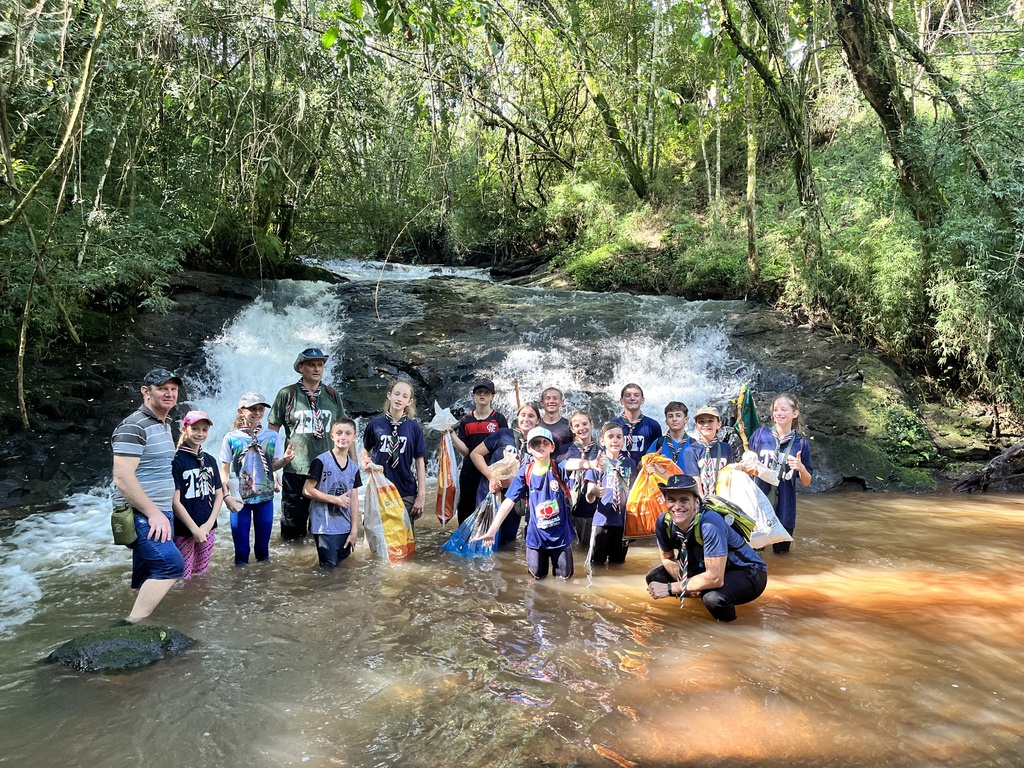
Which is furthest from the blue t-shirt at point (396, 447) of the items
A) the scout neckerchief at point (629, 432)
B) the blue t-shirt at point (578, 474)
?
the scout neckerchief at point (629, 432)

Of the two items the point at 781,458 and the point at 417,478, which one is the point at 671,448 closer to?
the point at 781,458

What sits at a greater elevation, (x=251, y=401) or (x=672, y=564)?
(x=251, y=401)

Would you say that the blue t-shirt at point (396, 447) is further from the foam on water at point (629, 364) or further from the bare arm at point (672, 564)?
the foam on water at point (629, 364)

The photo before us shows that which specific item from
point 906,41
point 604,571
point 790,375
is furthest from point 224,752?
point 906,41

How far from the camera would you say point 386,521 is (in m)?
5.84

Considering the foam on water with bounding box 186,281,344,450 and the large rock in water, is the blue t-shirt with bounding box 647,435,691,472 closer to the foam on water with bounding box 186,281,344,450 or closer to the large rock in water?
the large rock in water

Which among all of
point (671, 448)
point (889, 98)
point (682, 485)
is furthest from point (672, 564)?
point (889, 98)

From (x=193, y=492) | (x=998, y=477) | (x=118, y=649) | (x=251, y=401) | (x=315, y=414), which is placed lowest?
(x=118, y=649)

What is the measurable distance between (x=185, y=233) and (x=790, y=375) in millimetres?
10335

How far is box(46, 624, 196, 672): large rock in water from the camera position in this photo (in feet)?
12.3

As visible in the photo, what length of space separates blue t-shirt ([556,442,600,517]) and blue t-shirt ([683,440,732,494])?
88cm

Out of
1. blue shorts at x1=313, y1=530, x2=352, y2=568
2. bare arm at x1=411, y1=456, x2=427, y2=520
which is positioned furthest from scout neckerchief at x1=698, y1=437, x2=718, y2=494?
blue shorts at x1=313, y1=530, x2=352, y2=568

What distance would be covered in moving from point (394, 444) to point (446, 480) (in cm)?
80

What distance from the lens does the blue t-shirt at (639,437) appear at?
625cm
